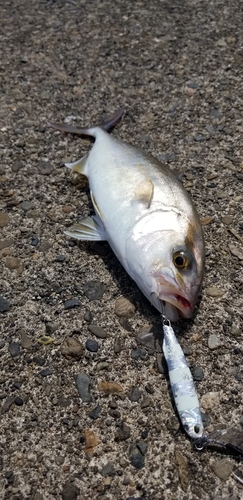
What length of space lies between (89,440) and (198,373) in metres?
0.71

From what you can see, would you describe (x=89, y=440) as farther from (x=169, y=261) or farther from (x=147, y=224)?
(x=147, y=224)

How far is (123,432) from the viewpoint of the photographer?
2.68 metres

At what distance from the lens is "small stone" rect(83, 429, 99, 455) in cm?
262

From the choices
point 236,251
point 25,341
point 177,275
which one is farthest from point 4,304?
point 236,251

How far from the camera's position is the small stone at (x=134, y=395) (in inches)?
111

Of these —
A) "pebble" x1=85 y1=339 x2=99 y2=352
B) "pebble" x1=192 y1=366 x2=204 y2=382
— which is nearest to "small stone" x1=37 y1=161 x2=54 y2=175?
"pebble" x1=85 y1=339 x2=99 y2=352

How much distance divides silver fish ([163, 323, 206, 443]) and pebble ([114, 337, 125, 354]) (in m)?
0.28

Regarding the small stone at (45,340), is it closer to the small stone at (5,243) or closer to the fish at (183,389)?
the fish at (183,389)

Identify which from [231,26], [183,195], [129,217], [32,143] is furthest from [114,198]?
[231,26]

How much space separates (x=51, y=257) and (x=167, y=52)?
2931 millimetres

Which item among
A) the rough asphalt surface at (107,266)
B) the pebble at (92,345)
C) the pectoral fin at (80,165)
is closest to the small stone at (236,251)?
the rough asphalt surface at (107,266)

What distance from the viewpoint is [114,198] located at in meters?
3.53

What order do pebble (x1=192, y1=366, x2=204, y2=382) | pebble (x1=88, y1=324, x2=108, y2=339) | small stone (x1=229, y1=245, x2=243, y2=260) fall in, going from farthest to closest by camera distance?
small stone (x1=229, y1=245, x2=243, y2=260) → pebble (x1=88, y1=324, x2=108, y2=339) → pebble (x1=192, y1=366, x2=204, y2=382)

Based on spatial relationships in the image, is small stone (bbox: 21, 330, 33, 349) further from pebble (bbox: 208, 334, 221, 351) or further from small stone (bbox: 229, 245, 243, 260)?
small stone (bbox: 229, 245, 243, 260)
